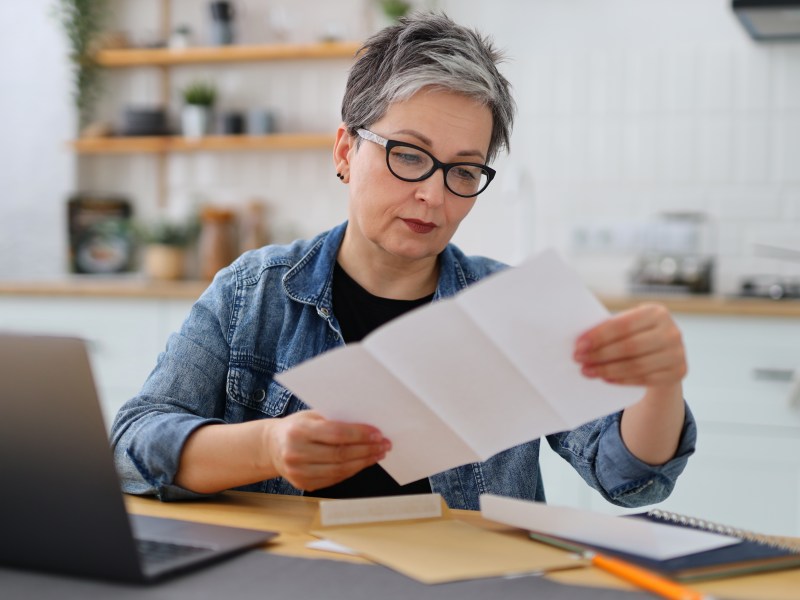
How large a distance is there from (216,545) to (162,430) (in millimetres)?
257

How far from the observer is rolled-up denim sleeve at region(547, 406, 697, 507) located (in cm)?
115

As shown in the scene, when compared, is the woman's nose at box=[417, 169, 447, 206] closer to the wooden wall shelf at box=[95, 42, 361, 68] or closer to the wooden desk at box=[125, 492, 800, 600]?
the wooden desk at box=[125, 492, 800, 600]

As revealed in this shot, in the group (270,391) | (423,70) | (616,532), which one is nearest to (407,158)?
(423,70)

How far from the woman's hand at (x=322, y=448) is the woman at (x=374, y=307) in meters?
0.06

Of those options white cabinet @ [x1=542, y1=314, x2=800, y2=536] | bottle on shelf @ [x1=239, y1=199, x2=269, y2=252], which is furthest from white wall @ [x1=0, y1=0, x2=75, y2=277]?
white cabinet @ [x1=542, y1=314, x2=800, y2=536]

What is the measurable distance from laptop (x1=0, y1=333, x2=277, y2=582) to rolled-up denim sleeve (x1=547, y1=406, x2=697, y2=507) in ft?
1.67

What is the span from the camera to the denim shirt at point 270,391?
3.78 feet

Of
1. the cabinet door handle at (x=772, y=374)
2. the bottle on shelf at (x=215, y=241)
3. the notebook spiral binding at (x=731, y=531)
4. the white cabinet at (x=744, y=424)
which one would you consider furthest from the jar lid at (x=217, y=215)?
the notebook spiral binding at (x=731, y=531)

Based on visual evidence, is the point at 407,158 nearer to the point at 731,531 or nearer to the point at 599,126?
the point at 731,531

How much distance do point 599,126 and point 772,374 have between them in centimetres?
116

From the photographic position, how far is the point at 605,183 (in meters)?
3.41

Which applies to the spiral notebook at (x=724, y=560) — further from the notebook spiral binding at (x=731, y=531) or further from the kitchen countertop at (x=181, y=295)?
the kitchen countertop at (x=181, y=295)

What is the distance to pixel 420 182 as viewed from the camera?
4.27 ft

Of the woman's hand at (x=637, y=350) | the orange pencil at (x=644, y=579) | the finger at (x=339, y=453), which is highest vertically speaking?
the woman's hand at (x=637, y=350)
